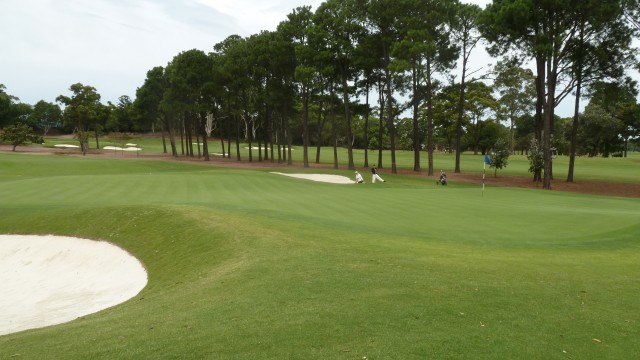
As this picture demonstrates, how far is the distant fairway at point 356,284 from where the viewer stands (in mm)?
5633

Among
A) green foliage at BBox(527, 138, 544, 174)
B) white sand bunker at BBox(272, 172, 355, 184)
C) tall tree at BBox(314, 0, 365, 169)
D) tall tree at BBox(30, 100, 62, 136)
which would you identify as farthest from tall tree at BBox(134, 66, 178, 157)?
tall tree at BBox(30, 100, 62, 136)

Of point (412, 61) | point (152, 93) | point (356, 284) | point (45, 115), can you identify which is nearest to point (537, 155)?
point (412, 61)

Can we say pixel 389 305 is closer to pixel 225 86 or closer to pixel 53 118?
pixel 225 86

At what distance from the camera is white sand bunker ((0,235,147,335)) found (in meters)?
10.4

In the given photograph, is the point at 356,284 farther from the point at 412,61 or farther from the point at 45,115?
the point at 45,115

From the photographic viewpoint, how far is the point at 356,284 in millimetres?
8047

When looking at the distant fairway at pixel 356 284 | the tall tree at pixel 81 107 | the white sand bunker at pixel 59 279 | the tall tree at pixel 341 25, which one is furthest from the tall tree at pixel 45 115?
the white sand bunker at pixel 59 279

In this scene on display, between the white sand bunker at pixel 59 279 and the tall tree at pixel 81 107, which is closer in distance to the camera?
the white sand bunker at pixel 59 279

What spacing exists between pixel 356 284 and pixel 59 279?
10.2m

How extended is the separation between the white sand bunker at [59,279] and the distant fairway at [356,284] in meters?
0.65

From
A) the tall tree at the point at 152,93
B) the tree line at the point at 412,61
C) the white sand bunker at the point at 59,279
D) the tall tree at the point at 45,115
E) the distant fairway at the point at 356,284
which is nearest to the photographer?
the distant fairway at the point at 356,284

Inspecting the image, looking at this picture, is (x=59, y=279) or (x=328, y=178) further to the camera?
(x=328, y=178)

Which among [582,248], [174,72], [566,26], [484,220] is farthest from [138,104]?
[582,248]

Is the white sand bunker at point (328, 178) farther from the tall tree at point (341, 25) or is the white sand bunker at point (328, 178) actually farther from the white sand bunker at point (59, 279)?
the white sand bunker at point (59, 279)
